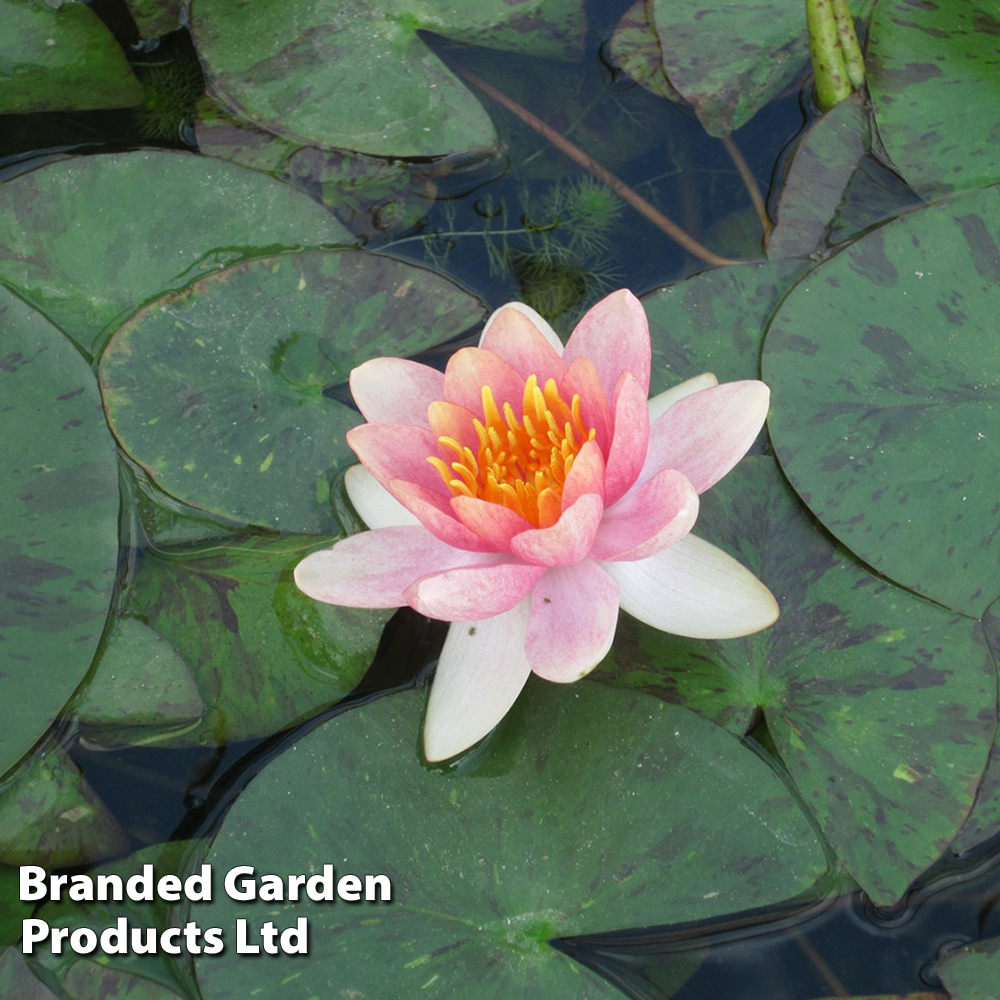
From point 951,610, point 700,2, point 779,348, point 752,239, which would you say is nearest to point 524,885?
point 951,610

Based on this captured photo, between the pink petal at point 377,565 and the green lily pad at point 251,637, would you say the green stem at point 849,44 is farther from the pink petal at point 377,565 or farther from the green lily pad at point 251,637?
the green lily pad at point 251,637

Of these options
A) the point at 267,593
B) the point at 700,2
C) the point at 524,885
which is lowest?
the point at 524,885

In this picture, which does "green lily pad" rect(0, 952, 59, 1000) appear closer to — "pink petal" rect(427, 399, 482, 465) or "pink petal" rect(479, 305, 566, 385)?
Result: "pink petal" rect(427, 399, 482, 465)

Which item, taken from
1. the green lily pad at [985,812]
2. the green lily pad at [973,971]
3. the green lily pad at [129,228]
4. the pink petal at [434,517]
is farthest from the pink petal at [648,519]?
the green lily pad at [129,228]

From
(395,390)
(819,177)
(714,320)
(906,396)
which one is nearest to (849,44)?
(819,177)

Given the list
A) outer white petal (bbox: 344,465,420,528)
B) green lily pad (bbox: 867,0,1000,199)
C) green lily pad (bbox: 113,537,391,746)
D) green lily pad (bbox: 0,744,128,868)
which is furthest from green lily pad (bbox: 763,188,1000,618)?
green lily pad (bbox: 0,744,128,868)

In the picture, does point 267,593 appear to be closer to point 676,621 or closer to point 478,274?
point 676,621
